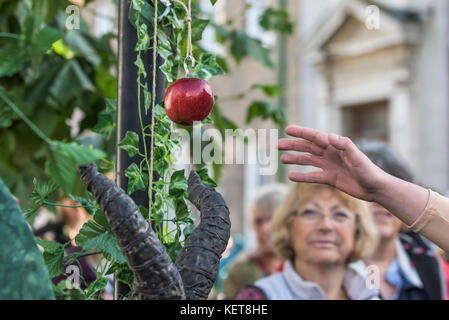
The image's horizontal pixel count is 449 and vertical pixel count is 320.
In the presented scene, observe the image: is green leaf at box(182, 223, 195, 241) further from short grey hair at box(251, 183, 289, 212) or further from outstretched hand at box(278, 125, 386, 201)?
short grey hair at box(251, 183, 289, 212)

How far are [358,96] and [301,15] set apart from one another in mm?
1596

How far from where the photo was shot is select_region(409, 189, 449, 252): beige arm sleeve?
117 cm

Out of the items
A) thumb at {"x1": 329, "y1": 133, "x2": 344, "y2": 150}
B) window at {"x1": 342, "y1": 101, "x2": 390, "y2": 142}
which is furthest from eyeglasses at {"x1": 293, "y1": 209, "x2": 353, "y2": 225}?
window at {"x1": 342, "y1": 101, "x2": 390, "y2": 142}

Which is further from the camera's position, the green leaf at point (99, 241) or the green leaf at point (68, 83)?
the green leaf at point (68, 83)

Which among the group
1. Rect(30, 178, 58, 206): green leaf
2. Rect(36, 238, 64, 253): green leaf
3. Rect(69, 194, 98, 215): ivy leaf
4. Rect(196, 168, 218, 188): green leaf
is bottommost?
Rect(36, 238, 64, 253): green leaf

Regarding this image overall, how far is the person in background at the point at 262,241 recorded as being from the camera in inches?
124

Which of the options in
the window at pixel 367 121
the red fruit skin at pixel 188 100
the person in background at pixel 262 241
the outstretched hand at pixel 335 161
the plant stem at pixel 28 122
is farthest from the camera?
the window at pixel 367 121

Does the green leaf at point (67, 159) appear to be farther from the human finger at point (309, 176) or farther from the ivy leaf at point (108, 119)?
the human finger at point (309, 176)

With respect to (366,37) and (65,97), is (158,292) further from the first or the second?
(366,37)

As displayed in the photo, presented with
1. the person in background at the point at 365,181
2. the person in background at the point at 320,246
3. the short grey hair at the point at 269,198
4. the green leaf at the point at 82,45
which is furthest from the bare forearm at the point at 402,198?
the short grey hair at the point at 269,198

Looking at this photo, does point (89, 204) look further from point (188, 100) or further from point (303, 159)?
point (303, 159)

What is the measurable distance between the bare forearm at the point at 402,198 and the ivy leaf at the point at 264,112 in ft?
2.56

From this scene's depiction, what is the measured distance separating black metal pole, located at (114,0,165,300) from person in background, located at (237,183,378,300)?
3.29 feet

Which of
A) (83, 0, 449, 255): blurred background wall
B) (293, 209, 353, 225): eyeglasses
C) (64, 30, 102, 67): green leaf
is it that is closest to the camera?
(293, 209, 353, 225): eyeglasses
